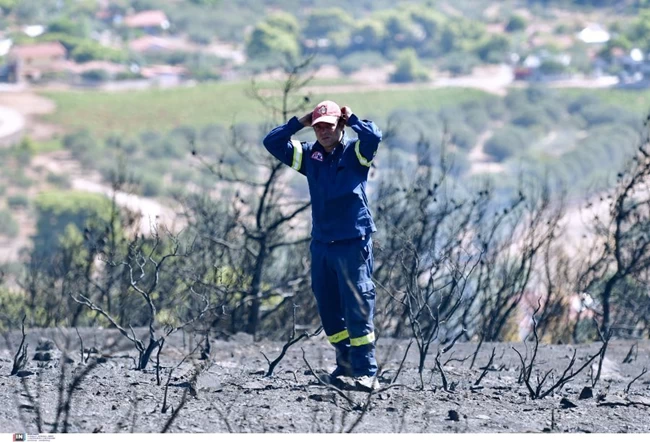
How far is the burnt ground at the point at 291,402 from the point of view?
6.59 meters

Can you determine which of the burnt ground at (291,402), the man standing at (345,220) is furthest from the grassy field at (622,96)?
the man standing at (345,220)

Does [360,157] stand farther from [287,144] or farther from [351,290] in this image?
[351,290]

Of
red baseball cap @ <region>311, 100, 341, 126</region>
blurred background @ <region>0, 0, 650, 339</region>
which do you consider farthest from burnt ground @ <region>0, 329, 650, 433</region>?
blurred background @ <region>0, 0, 650, 339</region>

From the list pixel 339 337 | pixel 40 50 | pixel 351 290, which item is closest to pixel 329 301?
pixel 339 337

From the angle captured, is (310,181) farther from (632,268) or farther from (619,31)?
(619,31)

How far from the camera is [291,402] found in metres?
7.13

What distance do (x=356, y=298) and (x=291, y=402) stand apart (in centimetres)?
73

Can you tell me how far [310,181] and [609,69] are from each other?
454 feet

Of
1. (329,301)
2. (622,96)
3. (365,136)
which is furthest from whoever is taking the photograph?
(622,96)

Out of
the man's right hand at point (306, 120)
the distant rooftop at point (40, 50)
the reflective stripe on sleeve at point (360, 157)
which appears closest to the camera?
the reflective stripe on sleeve at point (360, 157)

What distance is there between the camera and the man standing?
7.47 m

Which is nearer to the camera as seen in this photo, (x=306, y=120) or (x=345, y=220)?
(x=345, y=220)

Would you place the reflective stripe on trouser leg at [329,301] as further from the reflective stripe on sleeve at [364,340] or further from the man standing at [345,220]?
the reflective stripe on sleeve at [364,340]

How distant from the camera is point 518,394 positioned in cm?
783
